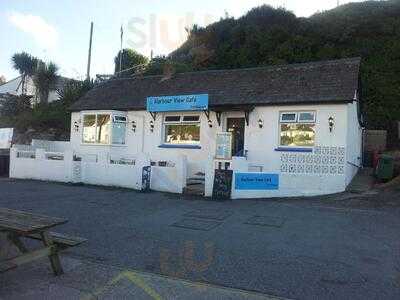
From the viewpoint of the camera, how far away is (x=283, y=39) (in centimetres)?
3328

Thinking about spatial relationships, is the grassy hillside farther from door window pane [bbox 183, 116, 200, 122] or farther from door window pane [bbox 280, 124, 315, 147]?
door window pane [bbox 183, 116, 200, 122]

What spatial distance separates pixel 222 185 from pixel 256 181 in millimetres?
1058

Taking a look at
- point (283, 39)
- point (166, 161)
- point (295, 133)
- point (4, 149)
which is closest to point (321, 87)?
point (295, 133)

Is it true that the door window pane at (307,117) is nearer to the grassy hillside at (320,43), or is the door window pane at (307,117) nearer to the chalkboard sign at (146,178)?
the chalkboard sign at (146,178)

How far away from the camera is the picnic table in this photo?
4962mm

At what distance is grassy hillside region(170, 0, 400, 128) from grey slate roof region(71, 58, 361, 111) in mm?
9856

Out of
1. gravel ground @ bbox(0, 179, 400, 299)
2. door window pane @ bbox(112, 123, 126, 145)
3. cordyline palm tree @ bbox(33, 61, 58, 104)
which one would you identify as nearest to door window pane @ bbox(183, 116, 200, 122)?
door window pane @ bbox(112, 123, 126, 145)

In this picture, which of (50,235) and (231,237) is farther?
(231,237)

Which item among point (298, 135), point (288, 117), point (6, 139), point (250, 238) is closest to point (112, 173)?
point (288, 117)

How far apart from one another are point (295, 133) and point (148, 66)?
74.8 ft

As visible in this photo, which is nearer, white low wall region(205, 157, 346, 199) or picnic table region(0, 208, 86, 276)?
picnic table region(0, 208, 86, 276)

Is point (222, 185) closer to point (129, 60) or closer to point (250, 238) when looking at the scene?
point (250, 238)

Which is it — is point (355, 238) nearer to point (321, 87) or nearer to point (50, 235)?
point (50, 235)

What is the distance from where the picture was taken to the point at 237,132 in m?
17.2
